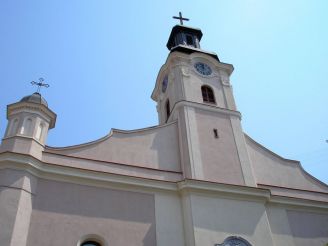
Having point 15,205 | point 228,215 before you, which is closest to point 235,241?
point 228,215

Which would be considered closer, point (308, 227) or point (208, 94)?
point (308, 227)

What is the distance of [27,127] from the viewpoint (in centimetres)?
1453

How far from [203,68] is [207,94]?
190 centimetres

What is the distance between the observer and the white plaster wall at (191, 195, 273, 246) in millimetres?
13688

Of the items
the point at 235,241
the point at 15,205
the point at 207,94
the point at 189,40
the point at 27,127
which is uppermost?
the point at 189,40

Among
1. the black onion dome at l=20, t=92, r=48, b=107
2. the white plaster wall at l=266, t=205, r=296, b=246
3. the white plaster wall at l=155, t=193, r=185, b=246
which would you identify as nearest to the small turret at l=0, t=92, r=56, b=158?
the black onion dome at l=20, t=92, r=48, b=107

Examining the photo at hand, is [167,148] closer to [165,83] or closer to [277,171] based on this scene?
[277,171]

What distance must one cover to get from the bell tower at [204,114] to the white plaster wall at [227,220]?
3.65 feet

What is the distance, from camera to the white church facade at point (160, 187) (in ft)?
41.9

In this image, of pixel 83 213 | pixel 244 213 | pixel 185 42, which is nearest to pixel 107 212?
pixel 83 213

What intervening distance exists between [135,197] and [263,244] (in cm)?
502

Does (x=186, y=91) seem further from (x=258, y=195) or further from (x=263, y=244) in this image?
(x=263, y=244)

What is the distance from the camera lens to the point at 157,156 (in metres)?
16.0

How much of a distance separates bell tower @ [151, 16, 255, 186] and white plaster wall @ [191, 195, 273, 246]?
3.65 feet
